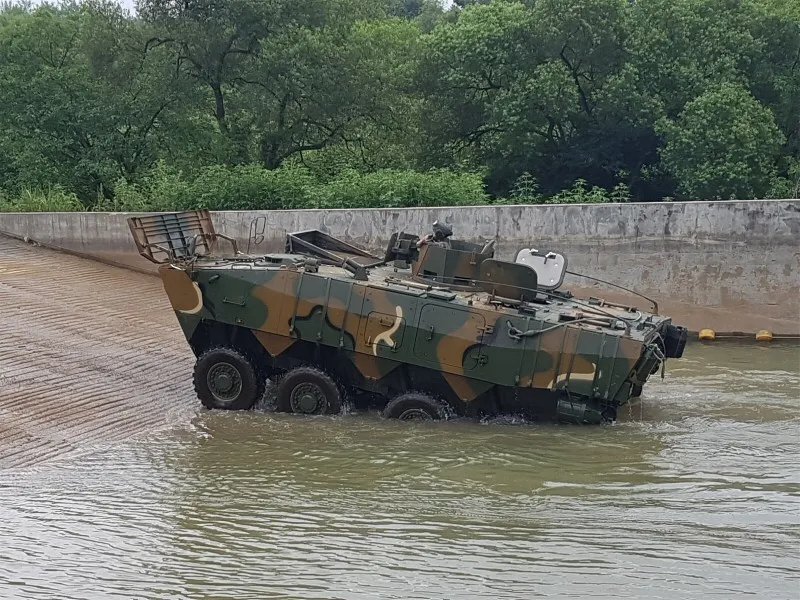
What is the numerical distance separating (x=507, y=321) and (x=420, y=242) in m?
2.10

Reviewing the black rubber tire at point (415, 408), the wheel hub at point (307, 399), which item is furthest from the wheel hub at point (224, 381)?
the black rubber tire at point (415, 408)

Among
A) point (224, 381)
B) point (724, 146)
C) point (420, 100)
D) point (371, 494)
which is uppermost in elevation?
point (420, 100)

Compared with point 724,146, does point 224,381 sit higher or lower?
lower

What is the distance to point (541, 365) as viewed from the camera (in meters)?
10.9

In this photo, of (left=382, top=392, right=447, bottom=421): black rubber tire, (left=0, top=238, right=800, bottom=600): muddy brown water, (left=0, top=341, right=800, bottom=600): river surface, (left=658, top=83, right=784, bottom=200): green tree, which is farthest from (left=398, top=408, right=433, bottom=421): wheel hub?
(left=658, top=83, right=784, bottom=200): green tree

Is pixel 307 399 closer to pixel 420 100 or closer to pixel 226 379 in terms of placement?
pixel 226 379

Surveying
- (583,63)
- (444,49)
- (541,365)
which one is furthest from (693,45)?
(541,365)

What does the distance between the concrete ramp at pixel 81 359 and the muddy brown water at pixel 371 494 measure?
40 millimetres

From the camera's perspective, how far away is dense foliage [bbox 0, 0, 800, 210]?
21.6m

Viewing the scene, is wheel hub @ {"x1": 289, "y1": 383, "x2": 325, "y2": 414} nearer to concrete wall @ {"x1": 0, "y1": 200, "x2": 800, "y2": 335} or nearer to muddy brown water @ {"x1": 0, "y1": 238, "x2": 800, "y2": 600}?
muddy brown water @ {"x1": 0, "y1": 238, "x2": 800, "y2": 600}

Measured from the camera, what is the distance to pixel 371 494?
8.66 metres

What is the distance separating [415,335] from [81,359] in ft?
14.2

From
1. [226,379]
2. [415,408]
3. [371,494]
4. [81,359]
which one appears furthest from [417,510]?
[81,359]

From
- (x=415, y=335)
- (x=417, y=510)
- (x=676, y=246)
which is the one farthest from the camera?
(x=676, y=246)
